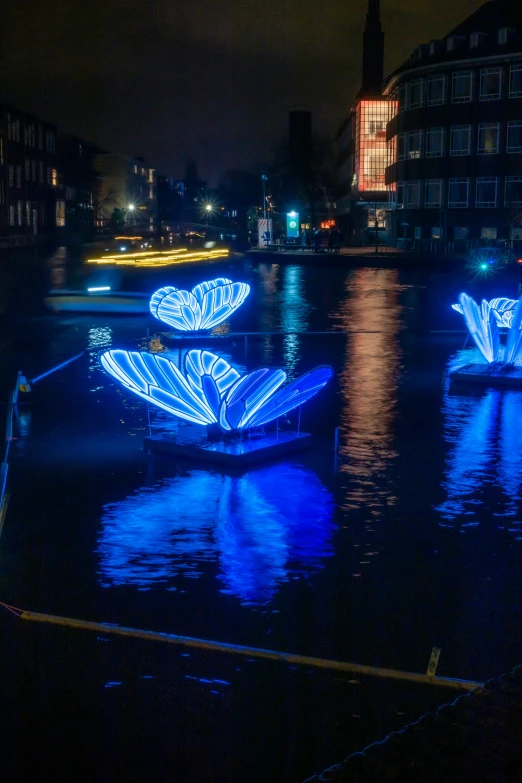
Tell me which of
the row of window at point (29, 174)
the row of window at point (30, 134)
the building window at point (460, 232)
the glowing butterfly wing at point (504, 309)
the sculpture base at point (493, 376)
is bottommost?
the sculpture base at point (493, 376)

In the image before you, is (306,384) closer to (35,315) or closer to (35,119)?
(35,315)

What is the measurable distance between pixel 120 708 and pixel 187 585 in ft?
6.64

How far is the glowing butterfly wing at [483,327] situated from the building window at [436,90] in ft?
172

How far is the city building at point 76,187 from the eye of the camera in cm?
10331

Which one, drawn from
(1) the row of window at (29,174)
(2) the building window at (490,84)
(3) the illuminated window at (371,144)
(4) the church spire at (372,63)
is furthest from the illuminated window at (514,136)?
(4) the church spire at (372,63)

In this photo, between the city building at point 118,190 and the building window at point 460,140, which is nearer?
the building window at point 460,140

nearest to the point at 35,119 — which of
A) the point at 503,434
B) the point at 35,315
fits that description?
the point at 35,315

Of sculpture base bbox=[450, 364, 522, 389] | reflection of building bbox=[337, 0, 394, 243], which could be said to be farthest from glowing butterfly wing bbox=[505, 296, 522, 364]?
reflection of building bbox=[337, 0, 394, 243]

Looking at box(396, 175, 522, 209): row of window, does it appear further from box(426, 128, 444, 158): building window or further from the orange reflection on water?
the orange reflection on water

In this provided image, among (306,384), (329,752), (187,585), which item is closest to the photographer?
(329,752)

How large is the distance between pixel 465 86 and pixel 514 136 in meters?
4.47

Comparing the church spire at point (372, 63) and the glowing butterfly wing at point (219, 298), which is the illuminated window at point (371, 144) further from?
the glowing butterfly wing at point (219, 298)

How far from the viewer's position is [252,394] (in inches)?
469

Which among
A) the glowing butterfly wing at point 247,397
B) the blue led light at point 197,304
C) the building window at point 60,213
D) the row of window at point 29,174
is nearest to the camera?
the glowing butterfly wing at point 247,397
